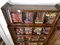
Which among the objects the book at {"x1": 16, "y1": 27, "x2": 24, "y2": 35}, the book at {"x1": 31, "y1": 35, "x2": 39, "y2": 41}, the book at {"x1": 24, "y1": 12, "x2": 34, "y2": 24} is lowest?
the book at {"x1": 31, "y1": 35, "x2": 39, "y2": 41}

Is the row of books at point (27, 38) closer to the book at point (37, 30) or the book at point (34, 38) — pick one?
the book at point (34, 38)

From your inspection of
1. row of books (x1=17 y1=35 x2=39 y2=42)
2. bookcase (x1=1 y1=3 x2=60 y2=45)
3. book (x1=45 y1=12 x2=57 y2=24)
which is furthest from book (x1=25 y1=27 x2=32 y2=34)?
book (x1=45 y1=12 x2=57 y2=24)

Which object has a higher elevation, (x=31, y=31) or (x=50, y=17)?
(x=50, y=17)

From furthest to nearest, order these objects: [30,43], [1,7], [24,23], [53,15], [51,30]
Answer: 1. [30,43]
2. [51,30]
3. [24,23]
4. [53,15]
5. [1,7]

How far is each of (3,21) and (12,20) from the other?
4.3 inches

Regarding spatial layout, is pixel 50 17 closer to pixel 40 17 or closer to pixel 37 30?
pixel 40 17

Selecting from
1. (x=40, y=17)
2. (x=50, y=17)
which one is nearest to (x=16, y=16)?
(x=40, y=17)

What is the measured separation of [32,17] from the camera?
105cm

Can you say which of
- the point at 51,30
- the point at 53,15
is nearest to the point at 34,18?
the point at 53,15

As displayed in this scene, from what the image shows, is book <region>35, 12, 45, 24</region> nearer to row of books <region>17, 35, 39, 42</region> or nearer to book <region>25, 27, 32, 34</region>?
book <region>25, 27, 32, 34</region>

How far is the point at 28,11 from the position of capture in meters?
0.93

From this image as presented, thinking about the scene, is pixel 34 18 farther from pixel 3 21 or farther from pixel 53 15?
pixel 3 21

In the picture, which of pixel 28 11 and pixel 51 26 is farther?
pixel 51 26

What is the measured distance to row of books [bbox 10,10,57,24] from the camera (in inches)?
38.8
